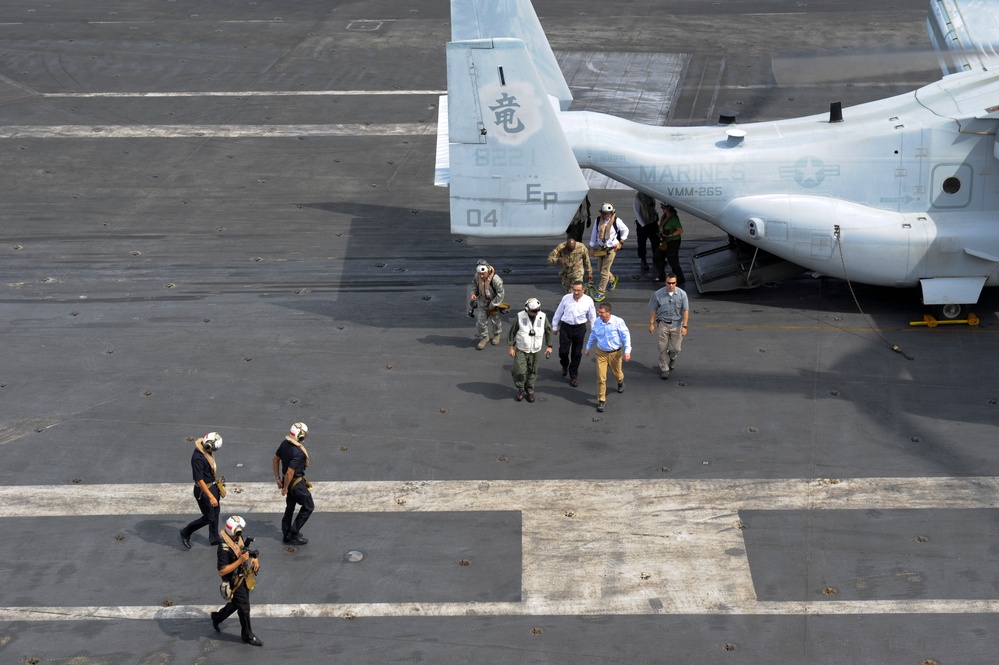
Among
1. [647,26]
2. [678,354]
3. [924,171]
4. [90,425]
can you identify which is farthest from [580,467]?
[647,26]

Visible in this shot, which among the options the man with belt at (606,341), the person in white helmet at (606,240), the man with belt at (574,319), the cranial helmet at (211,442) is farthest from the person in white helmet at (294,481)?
the person in white helmet at (606,240)

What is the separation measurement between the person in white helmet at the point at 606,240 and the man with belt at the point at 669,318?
2480 millimetres

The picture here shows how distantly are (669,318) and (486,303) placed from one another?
2707 millimetres

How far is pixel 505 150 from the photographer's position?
54.8 feet

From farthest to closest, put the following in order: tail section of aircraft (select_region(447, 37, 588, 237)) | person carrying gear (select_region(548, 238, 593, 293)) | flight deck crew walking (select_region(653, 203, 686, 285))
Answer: flight deck crew walking (select_region(653, 203, 686, 285)) → person carrying gear (select_region(548, 238, 593, 293)) → tail section of aircraft (select_region(447, 37, 588, 237))

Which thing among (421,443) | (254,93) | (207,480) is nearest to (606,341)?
(421,443)

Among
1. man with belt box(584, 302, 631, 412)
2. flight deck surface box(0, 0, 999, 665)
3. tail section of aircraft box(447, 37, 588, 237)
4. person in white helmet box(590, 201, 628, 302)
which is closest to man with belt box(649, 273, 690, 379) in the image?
flight deck surface box(0, 0, 999, 665)

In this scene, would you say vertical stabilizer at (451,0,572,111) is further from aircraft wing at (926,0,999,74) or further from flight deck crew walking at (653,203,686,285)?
aircraft wing at (926,0,999,74)

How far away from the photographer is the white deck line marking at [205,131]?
26406 mm

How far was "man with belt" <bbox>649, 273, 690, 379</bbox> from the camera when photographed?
15789mm

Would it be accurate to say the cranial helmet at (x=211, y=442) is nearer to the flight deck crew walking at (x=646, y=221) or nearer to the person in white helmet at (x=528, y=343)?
the person in white helmet at (x=528, y=343)

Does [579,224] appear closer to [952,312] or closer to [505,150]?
[505,150]

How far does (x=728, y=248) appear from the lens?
1908 centimetres

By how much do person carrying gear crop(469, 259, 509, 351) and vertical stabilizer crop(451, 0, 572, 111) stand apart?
3411mm
